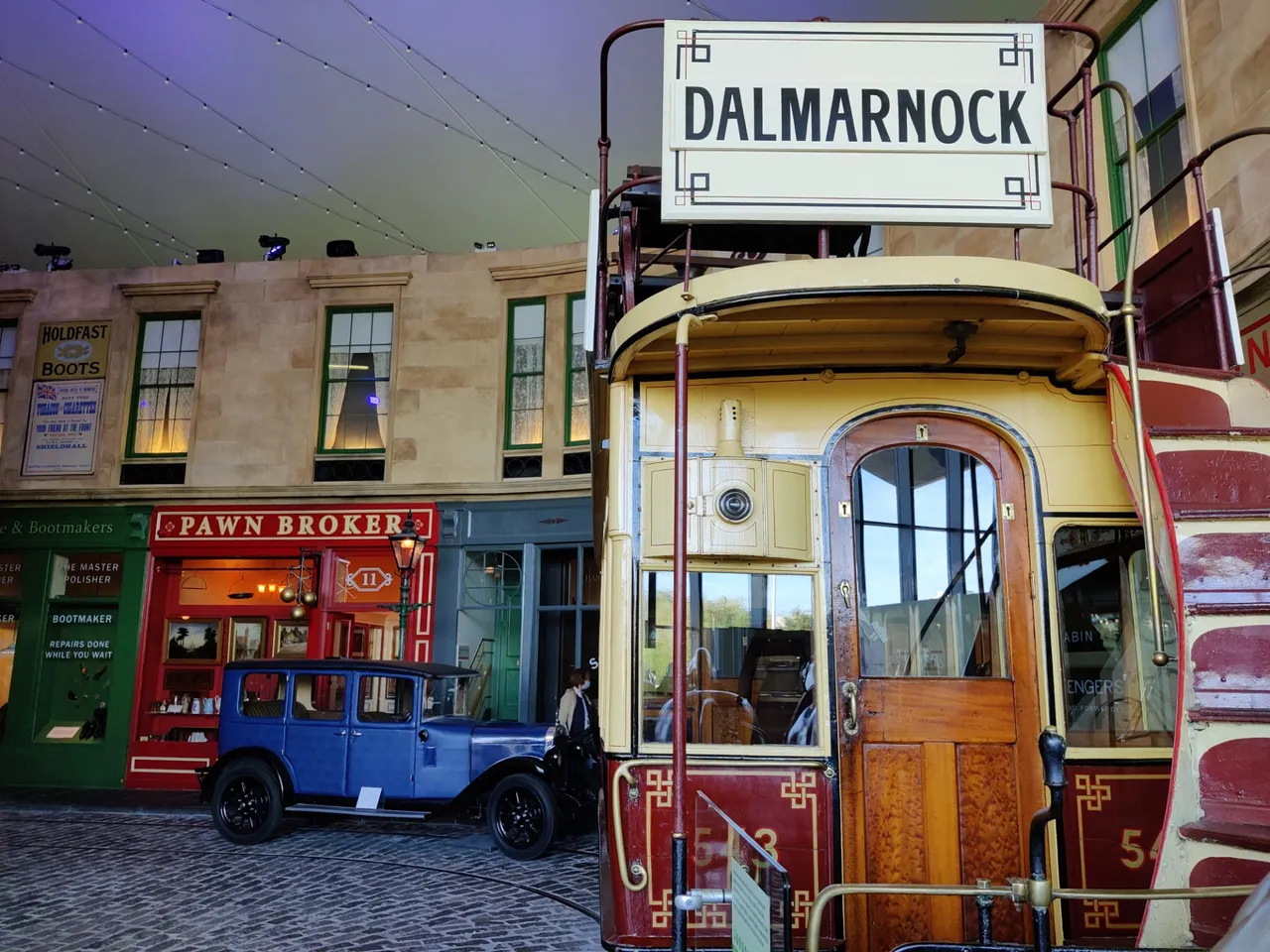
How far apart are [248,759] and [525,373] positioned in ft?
23.3

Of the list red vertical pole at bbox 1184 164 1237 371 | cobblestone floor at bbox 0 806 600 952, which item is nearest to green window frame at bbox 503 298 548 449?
cobblestone floor at bbox 0 806 600 952

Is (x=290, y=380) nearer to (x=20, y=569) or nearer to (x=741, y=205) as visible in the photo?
(x=20, y=569)

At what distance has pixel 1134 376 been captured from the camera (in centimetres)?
423

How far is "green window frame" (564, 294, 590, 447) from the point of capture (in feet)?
48.2

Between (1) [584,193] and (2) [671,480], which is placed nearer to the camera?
(2) [671,480]

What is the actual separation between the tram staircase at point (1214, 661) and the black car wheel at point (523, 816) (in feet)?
22.3

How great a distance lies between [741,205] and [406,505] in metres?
11.0

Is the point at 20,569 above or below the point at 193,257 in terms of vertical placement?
below

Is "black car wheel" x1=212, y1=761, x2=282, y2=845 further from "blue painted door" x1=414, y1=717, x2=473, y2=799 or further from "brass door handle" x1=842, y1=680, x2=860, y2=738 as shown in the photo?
"brass door handle" x1=842, y1=680, x2=860, y2=738

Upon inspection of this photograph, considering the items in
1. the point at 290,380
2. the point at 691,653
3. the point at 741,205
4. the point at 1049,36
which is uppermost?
the point at 1049,36

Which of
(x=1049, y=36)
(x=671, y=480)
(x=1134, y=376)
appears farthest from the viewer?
(x=1049, y=36)

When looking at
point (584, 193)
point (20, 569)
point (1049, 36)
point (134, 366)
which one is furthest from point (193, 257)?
point (1049, 36)

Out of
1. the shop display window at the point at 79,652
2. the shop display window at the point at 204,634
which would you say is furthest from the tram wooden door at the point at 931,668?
the shop display window at the point at 79,652

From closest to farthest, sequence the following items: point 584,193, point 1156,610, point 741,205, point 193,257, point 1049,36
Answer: point 1156,610 < point 741,205 < point 1049,36 < point 584,193 < point 193,257
